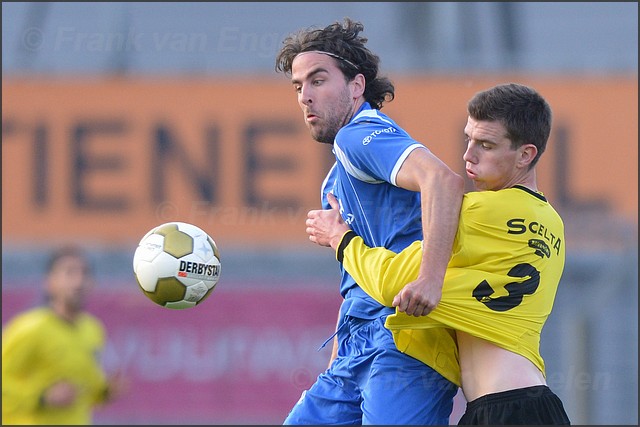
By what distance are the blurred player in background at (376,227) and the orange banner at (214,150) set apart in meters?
6.35

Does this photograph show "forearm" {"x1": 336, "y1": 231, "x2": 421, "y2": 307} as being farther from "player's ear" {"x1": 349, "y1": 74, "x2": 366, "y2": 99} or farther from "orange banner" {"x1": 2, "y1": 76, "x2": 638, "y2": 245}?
"orange banner" {"x1": 2, "y1": 76, "x2": 638, "y2": 245}

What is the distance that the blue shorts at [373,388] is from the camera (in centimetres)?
359

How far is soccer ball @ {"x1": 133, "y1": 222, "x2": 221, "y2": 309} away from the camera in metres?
4.23

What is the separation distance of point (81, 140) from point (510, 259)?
786 centimetres

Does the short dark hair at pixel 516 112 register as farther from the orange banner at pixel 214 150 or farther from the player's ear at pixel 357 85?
the orange banner at pixel 214 150

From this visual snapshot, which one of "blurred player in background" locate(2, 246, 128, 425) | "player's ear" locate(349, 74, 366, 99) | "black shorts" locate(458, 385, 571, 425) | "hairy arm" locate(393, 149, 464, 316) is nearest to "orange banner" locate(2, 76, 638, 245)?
"blurred player in background" locate(2, 246, 128, 425)

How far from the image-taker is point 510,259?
11.5 ft

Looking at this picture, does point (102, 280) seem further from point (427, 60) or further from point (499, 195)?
point (499, 195)

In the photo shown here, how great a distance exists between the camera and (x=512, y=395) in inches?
137

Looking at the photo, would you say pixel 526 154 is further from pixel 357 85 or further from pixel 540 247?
pixel 357 85

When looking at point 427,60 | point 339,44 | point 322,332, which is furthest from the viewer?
point 427,60

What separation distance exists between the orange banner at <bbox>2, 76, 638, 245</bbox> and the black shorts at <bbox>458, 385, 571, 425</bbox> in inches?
269

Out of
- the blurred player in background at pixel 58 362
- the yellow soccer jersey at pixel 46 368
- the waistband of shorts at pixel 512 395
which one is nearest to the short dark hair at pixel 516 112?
the waistband of shorts at pixel 512 395

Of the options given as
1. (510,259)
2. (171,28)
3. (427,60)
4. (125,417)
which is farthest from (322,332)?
(510,259)
